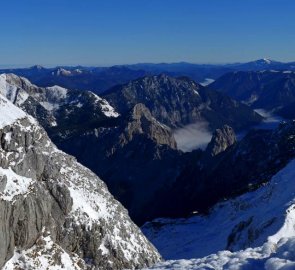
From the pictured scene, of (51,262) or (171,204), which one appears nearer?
(51,262)

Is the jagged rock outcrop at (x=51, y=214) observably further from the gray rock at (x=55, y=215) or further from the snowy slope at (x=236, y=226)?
the snowy slope at (x=236, y=226)

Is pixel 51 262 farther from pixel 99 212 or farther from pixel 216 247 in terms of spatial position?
pixel 216 247

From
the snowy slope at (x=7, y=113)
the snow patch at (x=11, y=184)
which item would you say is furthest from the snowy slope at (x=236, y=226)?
the snowy slope at (x=7, y=113)

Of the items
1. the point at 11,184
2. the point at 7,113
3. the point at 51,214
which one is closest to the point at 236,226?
the point at 51,214

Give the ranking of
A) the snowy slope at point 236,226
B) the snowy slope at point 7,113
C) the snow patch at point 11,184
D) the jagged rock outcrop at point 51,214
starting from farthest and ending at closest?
the snowy slope at point 236,226 → the snowy slope at point 7,113 → the jagged rock outcrop at point 51,214 → the snow patch at point 11,184

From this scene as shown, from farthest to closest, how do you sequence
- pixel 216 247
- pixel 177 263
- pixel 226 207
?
1. pixel 226 207
2. pixel 216 247
3. pixel 177 263

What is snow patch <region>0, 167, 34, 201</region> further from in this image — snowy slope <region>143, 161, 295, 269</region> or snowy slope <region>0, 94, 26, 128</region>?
snowy slope <region>143, 161, 295, 269</region>

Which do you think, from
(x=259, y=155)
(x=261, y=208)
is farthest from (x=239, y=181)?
(x=261, y=208)
